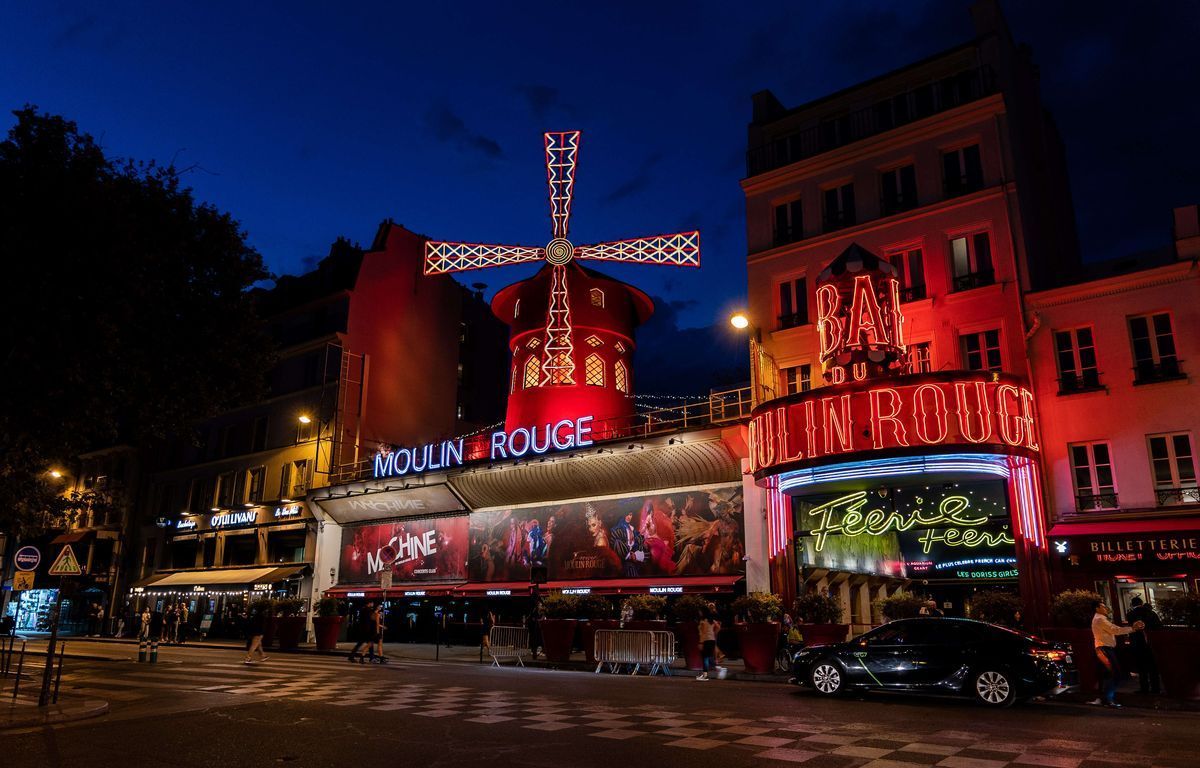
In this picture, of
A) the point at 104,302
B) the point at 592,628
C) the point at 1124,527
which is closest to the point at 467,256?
the point at 592,628

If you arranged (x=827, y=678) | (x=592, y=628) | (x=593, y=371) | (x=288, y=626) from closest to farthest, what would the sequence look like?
(x=827, y=678)
(x=592, y=628)
(x=288, y=626)
(x=593, y=371)

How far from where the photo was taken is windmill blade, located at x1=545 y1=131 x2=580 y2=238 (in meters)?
31.6

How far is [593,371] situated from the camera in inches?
1184

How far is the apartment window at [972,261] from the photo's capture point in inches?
829

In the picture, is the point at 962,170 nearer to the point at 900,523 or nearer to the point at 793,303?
the point at 793,303

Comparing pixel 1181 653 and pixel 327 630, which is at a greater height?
pixel 1181 653

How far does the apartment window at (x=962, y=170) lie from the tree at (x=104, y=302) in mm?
17530

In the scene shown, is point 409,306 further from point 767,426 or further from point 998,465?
point 998,465

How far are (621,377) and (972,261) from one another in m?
13.3

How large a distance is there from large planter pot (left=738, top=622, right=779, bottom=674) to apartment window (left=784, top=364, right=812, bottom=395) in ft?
25.8

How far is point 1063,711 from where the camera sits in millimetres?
11055

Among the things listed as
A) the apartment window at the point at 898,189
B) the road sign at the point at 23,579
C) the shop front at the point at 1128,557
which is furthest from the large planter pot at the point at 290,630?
the apartment window at the point at 898,189

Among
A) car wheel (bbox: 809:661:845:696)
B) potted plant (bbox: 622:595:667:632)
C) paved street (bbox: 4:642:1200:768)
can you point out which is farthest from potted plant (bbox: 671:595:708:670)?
car wheel (bbox: 809:661:845:696)

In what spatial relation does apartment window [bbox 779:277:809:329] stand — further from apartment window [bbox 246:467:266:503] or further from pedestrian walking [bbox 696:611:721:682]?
apartment window [bbox 246:467:266:503]
